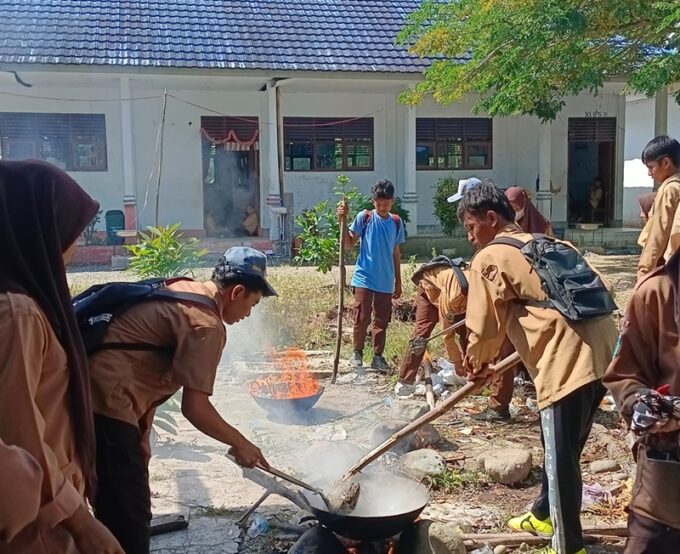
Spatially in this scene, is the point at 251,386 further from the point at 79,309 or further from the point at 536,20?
the point at 536,20

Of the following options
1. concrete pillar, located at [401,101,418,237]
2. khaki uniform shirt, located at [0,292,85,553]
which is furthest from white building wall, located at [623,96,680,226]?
khaki uniform shirt, located at [0,292,85,553]

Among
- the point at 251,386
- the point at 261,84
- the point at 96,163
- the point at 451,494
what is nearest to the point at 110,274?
the point at 96,163

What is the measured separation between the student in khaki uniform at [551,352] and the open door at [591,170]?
14.2m

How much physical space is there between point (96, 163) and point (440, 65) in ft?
23.8

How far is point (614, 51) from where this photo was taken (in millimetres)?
9961

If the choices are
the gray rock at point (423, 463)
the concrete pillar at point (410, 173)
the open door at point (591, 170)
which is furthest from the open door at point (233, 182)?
the gray rock at point (423, 463)

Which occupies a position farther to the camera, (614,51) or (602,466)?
(614,51)

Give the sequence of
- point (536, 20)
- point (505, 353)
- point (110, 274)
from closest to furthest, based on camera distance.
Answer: point (505, 353), point (536, 20), point (110, 274)

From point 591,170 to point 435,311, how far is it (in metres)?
13.7

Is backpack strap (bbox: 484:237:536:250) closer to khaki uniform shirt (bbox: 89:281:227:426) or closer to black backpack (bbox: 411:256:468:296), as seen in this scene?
khaki uniform shirt (bbox: 89:281:227:426)

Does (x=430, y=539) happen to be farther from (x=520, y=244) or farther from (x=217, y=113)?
(x=217, y=113)

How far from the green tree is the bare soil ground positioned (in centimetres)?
473

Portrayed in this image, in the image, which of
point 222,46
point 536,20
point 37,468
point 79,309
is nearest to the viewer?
point 37,468

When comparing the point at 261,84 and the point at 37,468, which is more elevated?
the point at 261,84
